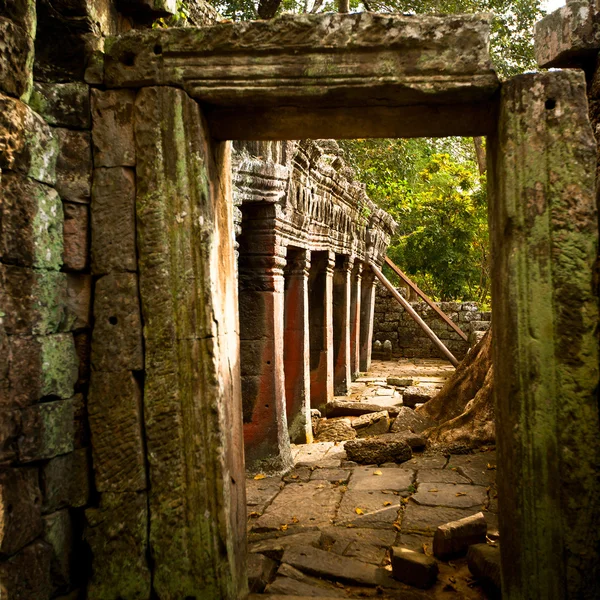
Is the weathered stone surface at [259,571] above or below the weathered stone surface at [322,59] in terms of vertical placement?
below

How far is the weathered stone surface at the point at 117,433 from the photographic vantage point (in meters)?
2.87

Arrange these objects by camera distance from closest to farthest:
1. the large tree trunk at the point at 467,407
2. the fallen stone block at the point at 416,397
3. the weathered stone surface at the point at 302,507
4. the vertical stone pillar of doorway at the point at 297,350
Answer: the weathered stone surface at the point at 302,507 < the large tree trunk at the point at 467,407 < the vertical stone pillar of doorway at the point at 297,350 < the fallen stone block at the point at 416,397

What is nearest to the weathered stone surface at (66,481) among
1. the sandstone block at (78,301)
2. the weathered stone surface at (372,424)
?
the sandstone block at (78,301)

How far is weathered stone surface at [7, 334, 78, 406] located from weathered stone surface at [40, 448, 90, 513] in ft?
1.06

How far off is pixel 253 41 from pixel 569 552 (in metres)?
2.83

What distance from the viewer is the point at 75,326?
9.41 ft

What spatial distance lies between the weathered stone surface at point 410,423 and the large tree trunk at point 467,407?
0.41 ft

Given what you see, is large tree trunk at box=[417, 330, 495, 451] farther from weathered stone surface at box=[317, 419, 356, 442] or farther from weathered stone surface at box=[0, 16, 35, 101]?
weathered stone surface at box=[0, 16, 35, 101]

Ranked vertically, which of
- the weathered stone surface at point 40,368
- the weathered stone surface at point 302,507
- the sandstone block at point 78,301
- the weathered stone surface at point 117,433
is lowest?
the weathered stone surface at point 302,507

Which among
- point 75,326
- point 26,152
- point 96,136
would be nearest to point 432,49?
point 96,136

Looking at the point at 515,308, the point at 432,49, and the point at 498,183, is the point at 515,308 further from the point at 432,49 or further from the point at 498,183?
the point at 432,49

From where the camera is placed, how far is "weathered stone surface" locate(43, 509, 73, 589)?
2.72 m

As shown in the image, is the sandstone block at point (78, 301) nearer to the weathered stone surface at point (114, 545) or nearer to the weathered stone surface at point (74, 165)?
the weathered stone surface at point (74, 165)

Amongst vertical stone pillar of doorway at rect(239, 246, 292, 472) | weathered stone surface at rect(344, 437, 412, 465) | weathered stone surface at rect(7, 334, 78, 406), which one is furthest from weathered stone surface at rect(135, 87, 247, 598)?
weathered stone surface at rect(344, 437, 412, 465)
